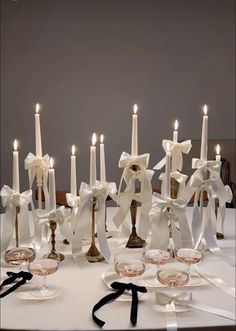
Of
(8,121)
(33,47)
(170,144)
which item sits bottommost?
(170,144)

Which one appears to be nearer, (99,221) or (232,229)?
(99,221)

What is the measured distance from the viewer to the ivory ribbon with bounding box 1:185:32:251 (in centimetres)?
162

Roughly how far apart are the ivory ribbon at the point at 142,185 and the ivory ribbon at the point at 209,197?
15 centimetres

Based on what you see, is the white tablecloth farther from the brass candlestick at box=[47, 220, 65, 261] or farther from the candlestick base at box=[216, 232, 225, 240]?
the candlestick base at box=[216, 232, 225, 240]

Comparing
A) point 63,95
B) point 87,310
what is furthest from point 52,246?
point 63,95

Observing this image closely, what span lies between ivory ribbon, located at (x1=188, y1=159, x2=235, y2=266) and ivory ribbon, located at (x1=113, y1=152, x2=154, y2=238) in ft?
0.50

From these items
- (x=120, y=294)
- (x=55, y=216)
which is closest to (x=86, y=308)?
(x=120, y=294)

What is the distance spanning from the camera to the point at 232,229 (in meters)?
2.00

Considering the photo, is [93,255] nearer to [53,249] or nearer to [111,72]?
[53,249]

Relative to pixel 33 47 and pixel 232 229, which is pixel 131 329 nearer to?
pixel 232 229

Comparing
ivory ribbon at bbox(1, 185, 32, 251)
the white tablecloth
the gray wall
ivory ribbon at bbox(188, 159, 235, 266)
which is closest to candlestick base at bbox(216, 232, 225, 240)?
ivory ribbon at bbox(188, 159, 235, 266)

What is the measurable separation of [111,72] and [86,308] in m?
2.90

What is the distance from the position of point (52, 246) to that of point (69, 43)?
2626 mm

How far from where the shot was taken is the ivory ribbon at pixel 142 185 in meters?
1.68
